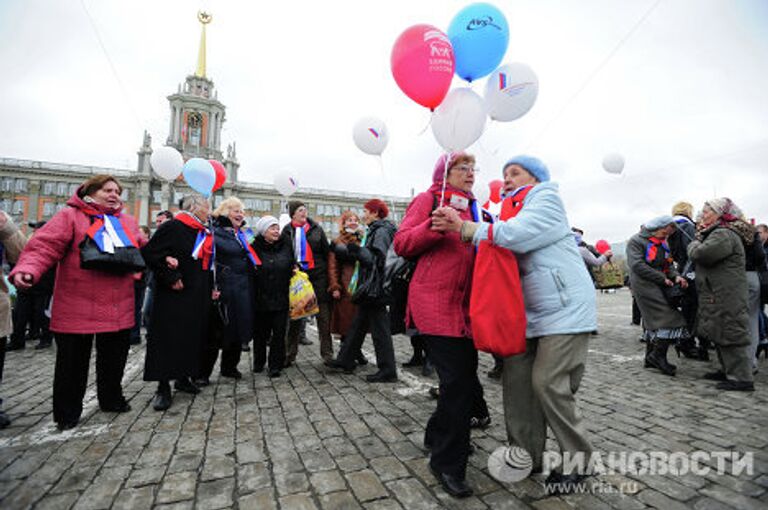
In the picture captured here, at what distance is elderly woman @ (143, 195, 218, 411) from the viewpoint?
358 centimetres

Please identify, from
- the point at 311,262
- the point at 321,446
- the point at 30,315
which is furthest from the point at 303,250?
the point at 30,315

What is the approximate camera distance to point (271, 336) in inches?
192

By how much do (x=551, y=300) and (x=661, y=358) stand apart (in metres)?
3.81

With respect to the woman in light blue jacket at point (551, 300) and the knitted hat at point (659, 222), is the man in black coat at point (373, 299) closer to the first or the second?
the woman in light blue jacket at point (551, 300)

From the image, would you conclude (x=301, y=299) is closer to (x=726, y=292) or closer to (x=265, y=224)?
(x=265, y=224)

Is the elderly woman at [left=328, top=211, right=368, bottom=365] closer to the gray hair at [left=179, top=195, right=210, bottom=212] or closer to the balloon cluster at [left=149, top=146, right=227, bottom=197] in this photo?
the gray hair at [left=179, top=195, right=210, bottom=212]

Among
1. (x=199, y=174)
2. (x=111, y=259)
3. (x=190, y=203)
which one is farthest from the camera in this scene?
(x=199, y=174)

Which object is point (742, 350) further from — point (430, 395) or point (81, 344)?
point (81, 344)

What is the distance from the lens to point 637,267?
16.3ft

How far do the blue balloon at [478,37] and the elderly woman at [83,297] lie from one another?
3445mm

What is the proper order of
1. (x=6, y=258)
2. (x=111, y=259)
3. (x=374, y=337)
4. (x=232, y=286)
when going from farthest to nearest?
(x=374, y=337)
(x=232, y=286)
(x=6, y=258)
(x=111, y=259)

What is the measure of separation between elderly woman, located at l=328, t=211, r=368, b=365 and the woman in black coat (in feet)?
1.89

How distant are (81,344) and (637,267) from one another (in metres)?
6.15

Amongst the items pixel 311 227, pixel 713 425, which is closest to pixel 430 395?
pixel 713 425
